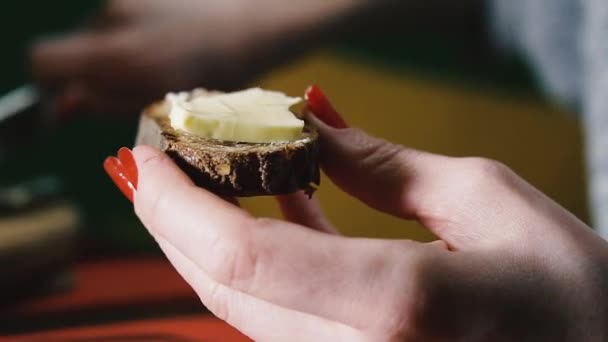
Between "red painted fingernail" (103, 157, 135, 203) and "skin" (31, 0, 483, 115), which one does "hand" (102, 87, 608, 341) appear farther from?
"skin" (31, 0, 483, 115)

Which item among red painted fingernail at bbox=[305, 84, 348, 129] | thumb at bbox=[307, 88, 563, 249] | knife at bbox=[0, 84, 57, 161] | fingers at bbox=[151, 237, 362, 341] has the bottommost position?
fingers at bbox=[151, 237, 362, 341]

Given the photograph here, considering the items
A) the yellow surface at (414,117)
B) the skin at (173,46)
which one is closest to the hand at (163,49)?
the skin at (173,46)

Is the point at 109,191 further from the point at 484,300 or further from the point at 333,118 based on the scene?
the point at 484,300

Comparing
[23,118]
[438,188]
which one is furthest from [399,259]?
[23,118]

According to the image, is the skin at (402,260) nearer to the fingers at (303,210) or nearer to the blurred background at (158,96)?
the fingers at (303,210)

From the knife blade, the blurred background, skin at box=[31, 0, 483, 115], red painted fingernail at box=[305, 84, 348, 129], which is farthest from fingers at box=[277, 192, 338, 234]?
skin at box=[31, 0, 483, 115]

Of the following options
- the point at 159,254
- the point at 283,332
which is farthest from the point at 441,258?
the point at 159,254

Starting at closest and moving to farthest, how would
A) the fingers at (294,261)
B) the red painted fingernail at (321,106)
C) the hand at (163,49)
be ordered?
the fingers at (294,261)
the red painted fingernail at (321,106)
the hand at (163,49)
